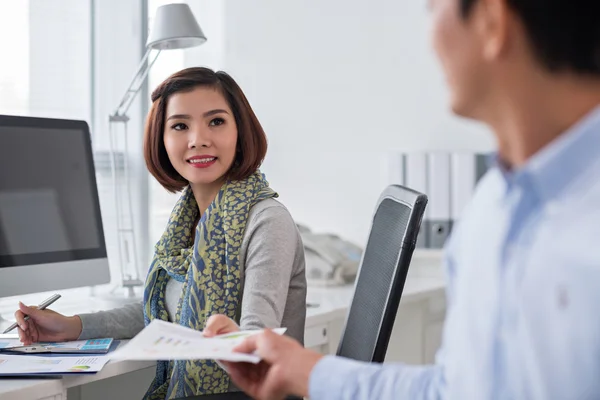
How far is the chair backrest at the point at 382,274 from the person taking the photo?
1.21 meters

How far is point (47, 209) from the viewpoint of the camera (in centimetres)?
178

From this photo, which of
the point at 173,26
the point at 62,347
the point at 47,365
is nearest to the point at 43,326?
the point at 62,347

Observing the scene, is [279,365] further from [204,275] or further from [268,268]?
[204,275]

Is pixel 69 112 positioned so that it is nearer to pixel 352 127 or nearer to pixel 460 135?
pixel 352 127

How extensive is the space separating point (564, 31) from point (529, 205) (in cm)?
14

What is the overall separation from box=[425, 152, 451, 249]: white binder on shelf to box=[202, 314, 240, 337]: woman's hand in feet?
6.04

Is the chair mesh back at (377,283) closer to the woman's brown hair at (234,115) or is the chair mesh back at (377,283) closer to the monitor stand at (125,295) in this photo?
the woman's brown hair at (234,115)

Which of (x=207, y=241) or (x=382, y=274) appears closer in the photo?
(x=382, y=274)

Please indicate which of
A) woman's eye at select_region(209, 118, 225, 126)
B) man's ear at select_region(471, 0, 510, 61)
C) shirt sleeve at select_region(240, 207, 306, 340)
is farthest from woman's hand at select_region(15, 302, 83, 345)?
man's ear at select_region(471, 0, 510, 61)

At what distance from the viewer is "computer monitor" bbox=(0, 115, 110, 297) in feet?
5.60

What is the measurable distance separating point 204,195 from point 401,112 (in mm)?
1511

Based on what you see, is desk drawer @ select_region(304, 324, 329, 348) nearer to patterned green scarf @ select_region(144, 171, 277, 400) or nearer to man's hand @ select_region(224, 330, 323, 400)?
patterned green scarf @ select_region(144, 171, 277, 400)

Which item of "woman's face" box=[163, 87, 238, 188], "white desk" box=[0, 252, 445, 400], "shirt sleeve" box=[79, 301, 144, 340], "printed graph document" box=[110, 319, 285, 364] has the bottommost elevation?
"white desk" box=[0, 252, 445, 400]

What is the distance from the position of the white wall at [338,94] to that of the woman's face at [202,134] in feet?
4.85
